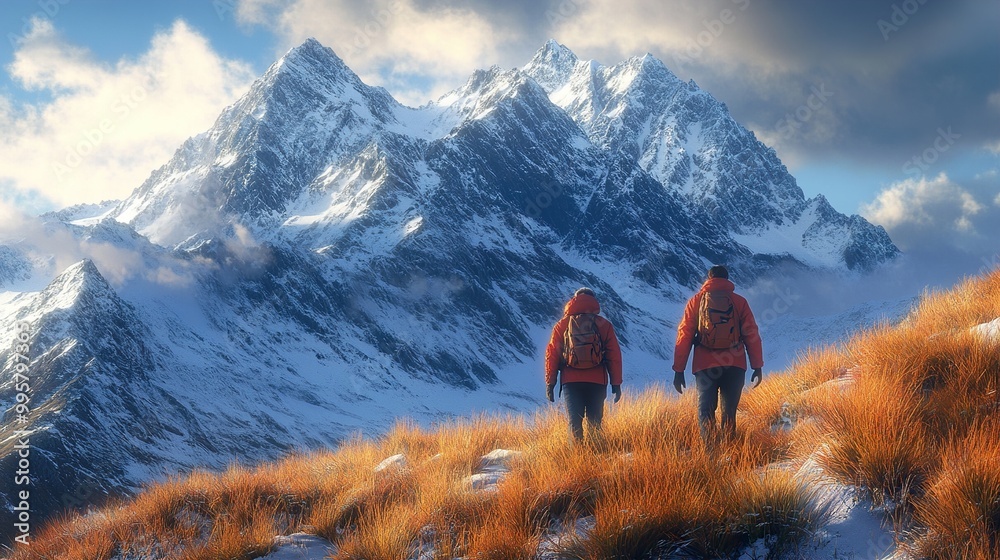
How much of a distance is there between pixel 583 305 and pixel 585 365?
0.80 m

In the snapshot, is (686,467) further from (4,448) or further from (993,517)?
(4,448)

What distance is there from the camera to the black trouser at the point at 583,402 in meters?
8.84

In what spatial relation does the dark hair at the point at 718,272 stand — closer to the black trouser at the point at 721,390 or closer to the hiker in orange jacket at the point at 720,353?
the hiker in orange jacket at the point at 720,353

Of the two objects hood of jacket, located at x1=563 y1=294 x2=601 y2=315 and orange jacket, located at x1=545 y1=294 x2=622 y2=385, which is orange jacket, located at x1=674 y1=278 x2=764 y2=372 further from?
hood of jacket, located at x1=563 y1=294 x2=601 y2=315

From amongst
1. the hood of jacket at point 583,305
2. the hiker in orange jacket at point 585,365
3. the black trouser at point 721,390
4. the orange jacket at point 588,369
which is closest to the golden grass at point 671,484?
the black trouser at point 721,390

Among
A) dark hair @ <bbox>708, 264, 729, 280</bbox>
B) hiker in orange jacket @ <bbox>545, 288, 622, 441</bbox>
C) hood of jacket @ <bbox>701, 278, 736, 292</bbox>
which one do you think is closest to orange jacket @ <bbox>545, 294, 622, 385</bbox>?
hiker in orange jacket @ <bbox>545, 288, 622, 441</bbox>

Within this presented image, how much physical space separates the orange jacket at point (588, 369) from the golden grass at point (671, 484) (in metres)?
0.67

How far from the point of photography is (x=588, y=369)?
8961mm

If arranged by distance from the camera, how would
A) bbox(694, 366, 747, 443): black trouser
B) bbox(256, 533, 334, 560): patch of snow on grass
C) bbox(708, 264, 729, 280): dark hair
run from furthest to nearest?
bbox(708, 264, 729, 280): dark hair
bbox(694, 366, 747, 443): black trouser
bbox(256, 533, 334, 560): patch of snow on grass

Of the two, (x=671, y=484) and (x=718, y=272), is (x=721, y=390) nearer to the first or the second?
(x=718, y=272)

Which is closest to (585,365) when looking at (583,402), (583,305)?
(583,402)

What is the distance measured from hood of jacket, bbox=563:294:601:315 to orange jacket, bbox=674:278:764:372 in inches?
46.9

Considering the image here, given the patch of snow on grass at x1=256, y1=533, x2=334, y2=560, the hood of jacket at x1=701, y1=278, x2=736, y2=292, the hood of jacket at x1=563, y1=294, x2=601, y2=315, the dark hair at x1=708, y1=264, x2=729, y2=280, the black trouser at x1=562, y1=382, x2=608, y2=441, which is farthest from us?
the hood of jacket at x1=563, y1=294, x2=601, y2=315

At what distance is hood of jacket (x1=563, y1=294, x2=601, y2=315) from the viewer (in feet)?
29.5
